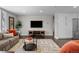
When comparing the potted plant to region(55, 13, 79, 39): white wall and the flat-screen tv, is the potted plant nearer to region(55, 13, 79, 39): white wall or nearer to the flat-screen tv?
the flat-screen tv

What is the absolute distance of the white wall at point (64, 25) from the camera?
9.93m

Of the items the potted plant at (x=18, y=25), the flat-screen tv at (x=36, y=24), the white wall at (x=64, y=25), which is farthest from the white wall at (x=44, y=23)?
the white wall at (x=64, y=25)

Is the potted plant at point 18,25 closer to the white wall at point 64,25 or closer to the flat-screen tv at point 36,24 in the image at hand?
the flat-screen tv at point 36,24

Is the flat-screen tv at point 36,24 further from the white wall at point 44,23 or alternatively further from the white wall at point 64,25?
the white wall at point 64,25

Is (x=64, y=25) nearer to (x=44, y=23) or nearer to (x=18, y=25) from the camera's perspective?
(x=44, y=23)

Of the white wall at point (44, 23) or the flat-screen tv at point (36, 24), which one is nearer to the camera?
the flat-screen tv at point (36, 24)

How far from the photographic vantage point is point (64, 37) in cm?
1002

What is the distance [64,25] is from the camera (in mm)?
10000

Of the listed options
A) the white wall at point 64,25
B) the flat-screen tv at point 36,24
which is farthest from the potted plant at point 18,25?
the white wall at point 64,25

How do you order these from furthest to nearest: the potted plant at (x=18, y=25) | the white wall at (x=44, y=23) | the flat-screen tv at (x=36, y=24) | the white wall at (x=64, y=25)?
the white wall at (x=44, y=23) < the flat-screen tv at (x=36, y=24) < the potted plant at (x=18, y=25) < the white wall at (x=64, y=25)

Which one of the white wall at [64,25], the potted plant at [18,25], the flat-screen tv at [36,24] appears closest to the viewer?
the white wall at [64,25]

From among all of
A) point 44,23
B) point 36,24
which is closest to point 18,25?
point 36,24
